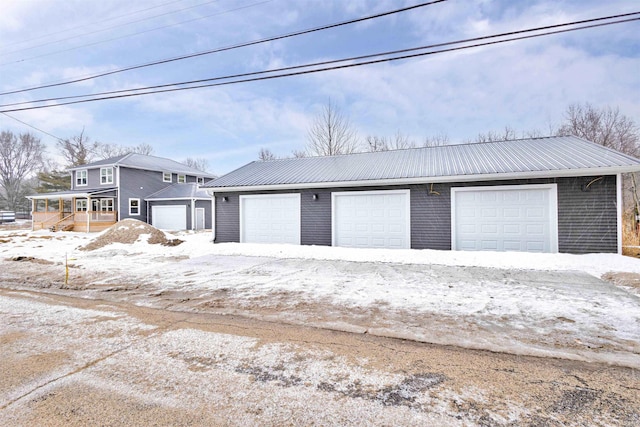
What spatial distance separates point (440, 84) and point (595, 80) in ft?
27.4

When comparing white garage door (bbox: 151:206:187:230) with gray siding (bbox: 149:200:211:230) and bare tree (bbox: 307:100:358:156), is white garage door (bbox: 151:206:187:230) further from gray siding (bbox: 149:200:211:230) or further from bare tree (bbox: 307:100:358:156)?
bare tree (bbox: 307:100:358:156)

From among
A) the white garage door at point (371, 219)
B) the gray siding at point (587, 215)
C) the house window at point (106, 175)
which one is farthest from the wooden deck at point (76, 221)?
the gray siding at point (587, 215)

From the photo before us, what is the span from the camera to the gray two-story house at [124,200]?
22.4 metres

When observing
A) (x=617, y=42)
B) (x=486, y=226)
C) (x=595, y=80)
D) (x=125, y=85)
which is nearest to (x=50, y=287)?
(x=125, y=85)

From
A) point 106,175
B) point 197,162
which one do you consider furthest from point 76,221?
point 197,162

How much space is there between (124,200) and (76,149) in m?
21.1

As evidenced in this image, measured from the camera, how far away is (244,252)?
10727 mm

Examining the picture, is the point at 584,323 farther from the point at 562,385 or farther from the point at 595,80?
the point at 595,80

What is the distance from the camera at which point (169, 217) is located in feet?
78.5

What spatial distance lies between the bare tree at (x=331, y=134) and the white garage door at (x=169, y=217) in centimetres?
1121

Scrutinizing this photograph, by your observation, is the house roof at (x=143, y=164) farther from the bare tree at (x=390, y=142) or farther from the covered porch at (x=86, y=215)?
the bare tree at (x=390, y=142)

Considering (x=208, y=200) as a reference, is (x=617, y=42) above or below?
above

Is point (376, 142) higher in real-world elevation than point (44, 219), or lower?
higher

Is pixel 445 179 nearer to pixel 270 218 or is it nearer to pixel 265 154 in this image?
pixel 270 218
